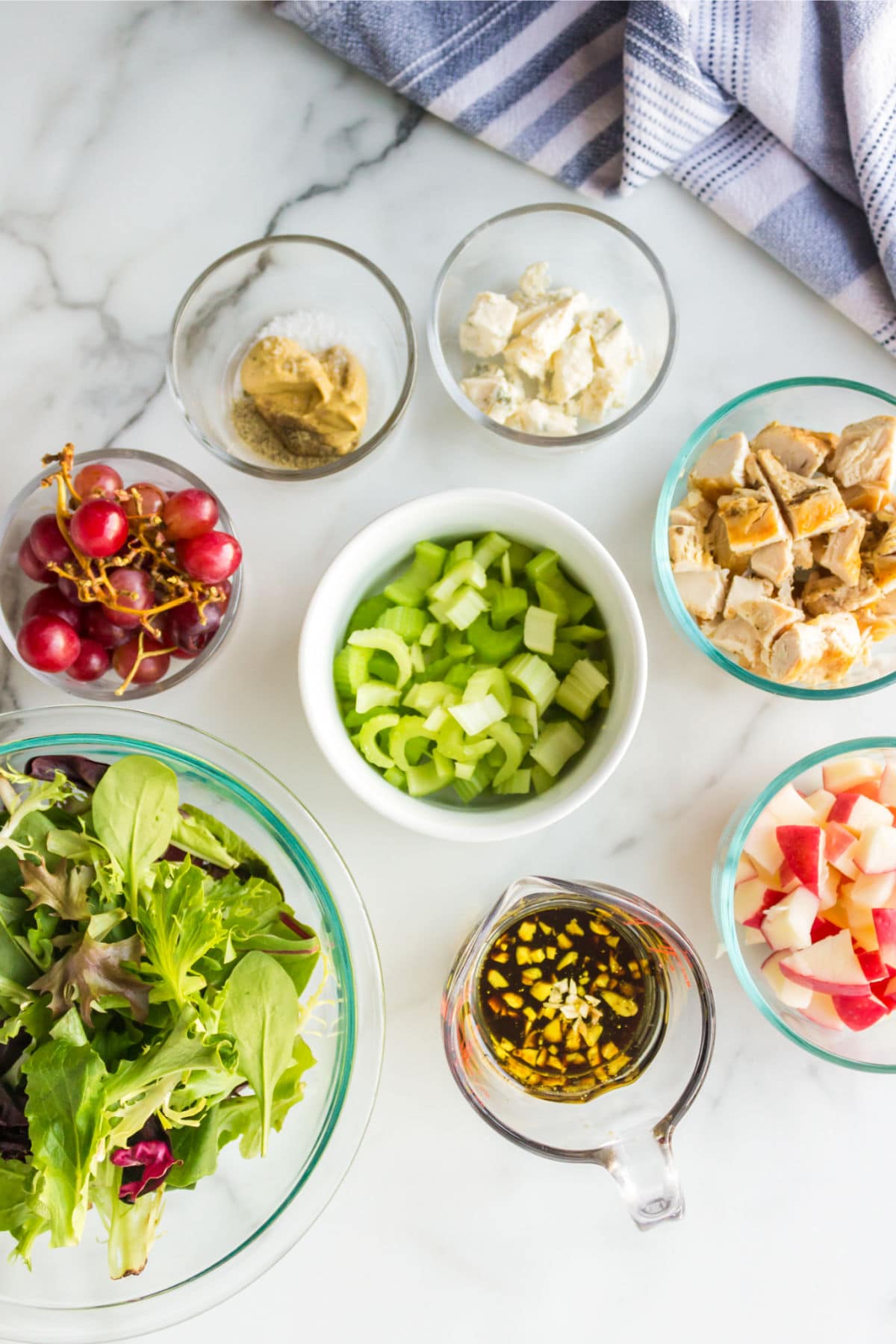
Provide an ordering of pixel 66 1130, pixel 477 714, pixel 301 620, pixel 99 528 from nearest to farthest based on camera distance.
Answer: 1. pixel 66 1130
2. pixel 99 528
3. pixel 477 714
4. pixel 301 620

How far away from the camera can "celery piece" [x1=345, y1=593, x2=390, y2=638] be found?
3.77ft

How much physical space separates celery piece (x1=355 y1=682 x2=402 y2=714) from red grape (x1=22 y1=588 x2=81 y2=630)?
0.30 metres

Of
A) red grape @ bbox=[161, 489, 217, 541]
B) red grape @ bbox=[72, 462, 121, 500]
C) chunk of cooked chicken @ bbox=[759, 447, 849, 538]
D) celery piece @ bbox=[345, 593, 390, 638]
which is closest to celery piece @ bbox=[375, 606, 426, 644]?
celery piece @ bbox=[345, 593, 390, 638]

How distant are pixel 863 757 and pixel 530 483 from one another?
1.64ft

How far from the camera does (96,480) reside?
3.50 feet

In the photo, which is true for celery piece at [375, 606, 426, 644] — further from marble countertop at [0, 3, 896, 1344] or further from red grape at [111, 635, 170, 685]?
red grape at [111, 635, 170, 685]

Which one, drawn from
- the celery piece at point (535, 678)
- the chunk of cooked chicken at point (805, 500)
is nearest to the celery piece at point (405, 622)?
the celery piece at point (535, 678)

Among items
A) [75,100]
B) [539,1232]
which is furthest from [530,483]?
[539,1232]

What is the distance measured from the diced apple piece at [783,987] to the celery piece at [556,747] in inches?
13.1

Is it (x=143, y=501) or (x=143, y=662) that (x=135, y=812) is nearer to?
(x=143, y=662)

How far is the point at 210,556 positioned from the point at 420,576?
0.24 m

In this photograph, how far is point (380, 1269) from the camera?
Answer: 3.91 ft

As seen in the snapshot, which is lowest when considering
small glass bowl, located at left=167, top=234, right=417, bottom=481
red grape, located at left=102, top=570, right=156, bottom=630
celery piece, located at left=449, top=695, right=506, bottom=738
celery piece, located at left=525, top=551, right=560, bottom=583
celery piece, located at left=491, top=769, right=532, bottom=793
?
celery piece, located at left=491, top=769, right=532, bottom=793

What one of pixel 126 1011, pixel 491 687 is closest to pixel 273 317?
pixel 491 687
